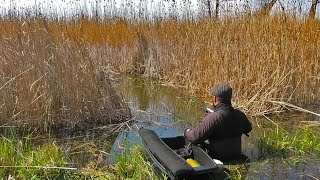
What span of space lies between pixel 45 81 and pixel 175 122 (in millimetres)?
2029

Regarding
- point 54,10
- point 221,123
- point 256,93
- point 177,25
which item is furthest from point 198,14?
point 221,123

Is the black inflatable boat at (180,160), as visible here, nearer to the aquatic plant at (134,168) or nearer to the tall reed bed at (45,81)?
the aquatic plant at (134,168)

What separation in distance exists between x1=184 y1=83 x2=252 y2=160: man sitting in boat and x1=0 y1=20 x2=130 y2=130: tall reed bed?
2.01 metres

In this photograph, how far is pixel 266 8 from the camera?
6836 millimetres

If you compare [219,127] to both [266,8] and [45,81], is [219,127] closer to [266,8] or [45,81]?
[45,81]

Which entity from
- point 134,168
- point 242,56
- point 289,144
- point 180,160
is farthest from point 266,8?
point 180,160

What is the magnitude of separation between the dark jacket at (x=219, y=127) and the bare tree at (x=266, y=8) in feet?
9.87

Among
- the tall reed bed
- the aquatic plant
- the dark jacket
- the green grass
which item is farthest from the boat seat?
the tall reed bed

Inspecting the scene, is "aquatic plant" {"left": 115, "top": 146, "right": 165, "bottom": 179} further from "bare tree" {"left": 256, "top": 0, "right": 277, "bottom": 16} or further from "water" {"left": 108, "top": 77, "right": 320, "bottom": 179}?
"bare tree" {"left": 256, "top": 0, "right": 277, "bottom": 16}

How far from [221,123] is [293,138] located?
1246mm

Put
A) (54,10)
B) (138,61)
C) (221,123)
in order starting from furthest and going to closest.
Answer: (138,61) < (54,10) < (221,123)

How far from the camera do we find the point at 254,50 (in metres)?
6.55

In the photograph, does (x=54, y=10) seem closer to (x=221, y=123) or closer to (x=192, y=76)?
(x=192, y=76)

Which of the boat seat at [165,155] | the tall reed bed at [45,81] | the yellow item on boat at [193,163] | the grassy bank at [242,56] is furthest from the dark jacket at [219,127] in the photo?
the grassy bank at [242,56]
